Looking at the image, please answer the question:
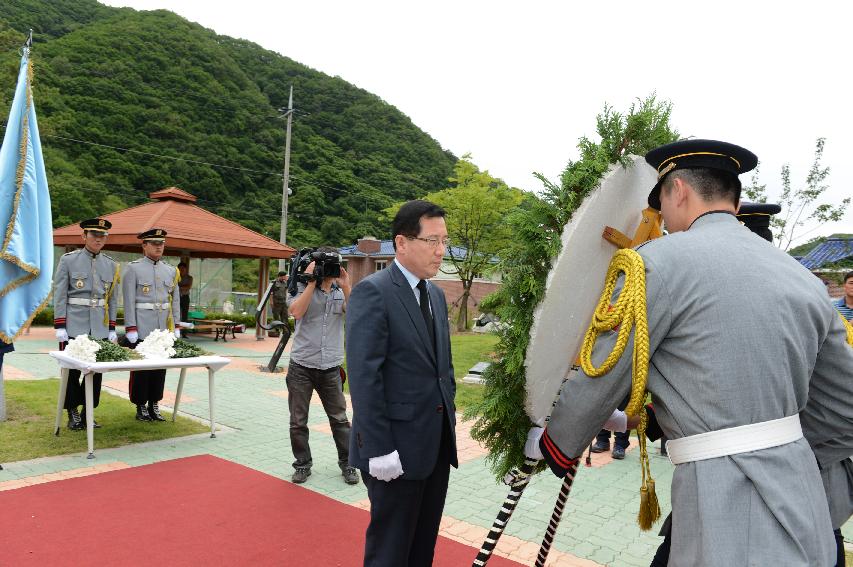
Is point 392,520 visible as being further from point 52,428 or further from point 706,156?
point 52,428

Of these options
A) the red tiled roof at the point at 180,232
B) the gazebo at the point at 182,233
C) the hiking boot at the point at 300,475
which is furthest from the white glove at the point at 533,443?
the red tiled roof at the point at 180,232

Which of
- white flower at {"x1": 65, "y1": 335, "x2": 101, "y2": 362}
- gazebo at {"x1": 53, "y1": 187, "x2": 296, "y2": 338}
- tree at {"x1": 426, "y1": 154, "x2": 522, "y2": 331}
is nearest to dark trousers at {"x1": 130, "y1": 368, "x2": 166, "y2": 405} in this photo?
white flower at {"x1": 65, "y1": 335, "x2": 101, "y2": 362}

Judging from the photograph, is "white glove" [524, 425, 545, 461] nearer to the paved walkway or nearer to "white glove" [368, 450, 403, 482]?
"white glove" [368, 450, 403, 482]

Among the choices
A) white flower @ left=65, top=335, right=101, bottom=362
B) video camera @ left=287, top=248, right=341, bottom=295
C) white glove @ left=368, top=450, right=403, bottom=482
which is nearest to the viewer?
white glove @ left=368, top=450, right=403, bottom=482

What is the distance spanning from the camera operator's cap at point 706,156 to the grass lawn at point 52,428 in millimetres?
5540

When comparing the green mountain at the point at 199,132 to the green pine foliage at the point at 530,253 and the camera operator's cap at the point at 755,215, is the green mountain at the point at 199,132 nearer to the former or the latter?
the green pine foliage at the point at 530,253

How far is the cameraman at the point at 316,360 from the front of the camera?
4.67m

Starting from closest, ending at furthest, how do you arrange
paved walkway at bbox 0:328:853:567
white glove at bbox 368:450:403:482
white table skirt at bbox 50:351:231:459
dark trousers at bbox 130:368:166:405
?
white glove at bbox 368:450:403:482
paved walkway at bbox 0:328:853:567
white table skirt at bbox 50:351:231:459
dark trousers at bbox 130:368:166:405

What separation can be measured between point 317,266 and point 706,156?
11.2 feet

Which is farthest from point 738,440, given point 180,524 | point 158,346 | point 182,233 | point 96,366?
point 182,233

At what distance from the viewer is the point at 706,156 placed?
68.3 inches

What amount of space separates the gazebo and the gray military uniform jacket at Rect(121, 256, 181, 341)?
7159 millimetres

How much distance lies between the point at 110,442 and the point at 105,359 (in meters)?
0.92

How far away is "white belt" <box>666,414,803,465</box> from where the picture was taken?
1.51m
